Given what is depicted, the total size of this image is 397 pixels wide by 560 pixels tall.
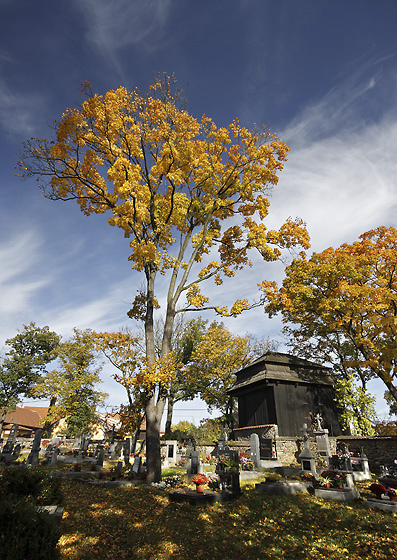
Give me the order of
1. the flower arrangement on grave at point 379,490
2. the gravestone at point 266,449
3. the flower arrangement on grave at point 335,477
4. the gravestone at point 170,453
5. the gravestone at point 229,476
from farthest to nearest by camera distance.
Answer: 1. the gravestone at point 170,453
2. the gravestone at point 266,449
3. the flower arrangement on grave at point 335,477
4. the gravestone at point 229,476
5. the flower arrangement on grave at point 379,490

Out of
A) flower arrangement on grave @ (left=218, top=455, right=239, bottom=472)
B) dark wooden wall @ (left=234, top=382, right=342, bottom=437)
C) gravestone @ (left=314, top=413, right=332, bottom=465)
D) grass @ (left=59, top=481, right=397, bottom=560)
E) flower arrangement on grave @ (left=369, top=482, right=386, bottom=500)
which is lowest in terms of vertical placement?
grass @ (left=59, top=481, right=397, bottom=560)

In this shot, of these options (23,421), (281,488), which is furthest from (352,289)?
(23,421)

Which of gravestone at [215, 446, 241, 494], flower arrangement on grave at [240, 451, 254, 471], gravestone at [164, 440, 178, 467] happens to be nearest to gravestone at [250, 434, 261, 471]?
flower arrangement on grave at [240, 451, 254, 471]

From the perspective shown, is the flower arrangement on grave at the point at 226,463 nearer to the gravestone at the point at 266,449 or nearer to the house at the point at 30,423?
the gravestone at the point at 266,449

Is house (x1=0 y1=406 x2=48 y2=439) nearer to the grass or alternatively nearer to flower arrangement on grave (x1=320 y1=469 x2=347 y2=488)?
the grass

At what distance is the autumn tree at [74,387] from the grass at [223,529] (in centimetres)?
2367

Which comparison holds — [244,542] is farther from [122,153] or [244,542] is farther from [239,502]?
[122,153]

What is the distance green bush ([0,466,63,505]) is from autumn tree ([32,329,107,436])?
2700 centimetres

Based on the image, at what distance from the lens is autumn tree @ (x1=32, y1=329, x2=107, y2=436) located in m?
30.1

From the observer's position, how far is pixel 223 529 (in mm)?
6672

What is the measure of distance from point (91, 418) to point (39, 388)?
682 cm

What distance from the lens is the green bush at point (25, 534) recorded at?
3.28m

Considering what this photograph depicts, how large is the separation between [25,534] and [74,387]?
30117 mm

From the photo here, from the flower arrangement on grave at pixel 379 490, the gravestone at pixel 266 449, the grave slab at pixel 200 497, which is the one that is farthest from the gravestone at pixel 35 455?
the flower arrangement on grave at pixel 379 490
